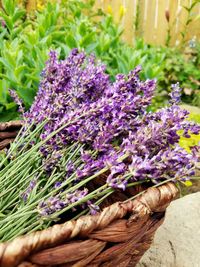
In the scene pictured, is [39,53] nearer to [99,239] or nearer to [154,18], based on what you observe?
[99,239]

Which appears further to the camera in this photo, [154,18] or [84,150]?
[154,18]

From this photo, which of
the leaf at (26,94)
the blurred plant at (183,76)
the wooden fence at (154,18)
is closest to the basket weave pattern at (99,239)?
the leaf at (26,94)

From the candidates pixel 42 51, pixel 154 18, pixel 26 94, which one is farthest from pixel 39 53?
pixel 154 18

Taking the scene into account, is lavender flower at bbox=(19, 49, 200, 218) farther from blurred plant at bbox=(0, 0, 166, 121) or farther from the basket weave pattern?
blurred plant at bbox=(0, 0, 166, 121)

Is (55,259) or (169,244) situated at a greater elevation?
(55,259)

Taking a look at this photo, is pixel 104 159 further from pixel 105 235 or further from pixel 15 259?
pixel 15 259

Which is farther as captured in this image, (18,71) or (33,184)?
(18,71)

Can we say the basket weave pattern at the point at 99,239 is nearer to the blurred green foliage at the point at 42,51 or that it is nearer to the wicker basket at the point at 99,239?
the wicker basket at the point at 99,239

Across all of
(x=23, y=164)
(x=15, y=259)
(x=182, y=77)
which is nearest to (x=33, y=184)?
(x=23, y=164)

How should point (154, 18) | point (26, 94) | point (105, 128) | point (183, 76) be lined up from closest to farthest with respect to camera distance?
point (105, 128) < point (26, 94) < point (183, 76) < point (154, 18)
